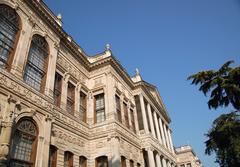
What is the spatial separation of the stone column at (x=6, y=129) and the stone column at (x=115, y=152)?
27.1 feet

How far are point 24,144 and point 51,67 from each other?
5.87 m

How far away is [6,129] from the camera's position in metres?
10.2

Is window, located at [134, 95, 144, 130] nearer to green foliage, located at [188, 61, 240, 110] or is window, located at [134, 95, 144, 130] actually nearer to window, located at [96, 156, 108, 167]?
window, located at [96, 156, 108, 167]

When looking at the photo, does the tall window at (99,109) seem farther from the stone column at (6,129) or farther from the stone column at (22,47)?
the stone column at (6,129)

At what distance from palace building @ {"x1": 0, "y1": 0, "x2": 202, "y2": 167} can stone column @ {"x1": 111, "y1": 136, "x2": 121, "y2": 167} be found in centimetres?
6

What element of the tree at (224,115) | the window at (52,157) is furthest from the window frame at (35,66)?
the tree at (224,115)

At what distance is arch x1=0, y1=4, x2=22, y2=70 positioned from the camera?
39.6 feet

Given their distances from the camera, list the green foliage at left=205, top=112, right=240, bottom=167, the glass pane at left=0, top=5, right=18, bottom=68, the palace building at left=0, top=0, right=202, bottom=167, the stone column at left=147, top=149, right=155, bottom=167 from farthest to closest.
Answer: the stone column at left=147, top=149, right=155, bottom=167, the green foliage at left=205, top=112, right=240, bottom=167, the glass pane at left=0, top=5, right=18, bottom=68, the palace building at left=0, top=0, right=202, bottom=167

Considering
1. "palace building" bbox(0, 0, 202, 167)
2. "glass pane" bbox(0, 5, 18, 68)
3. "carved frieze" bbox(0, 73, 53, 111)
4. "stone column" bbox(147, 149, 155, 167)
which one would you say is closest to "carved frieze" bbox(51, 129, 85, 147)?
"palace building" bbox(0, 0, 202, 167)

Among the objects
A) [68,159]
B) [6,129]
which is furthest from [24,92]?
[68,159]

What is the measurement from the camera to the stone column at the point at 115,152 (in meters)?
16.3

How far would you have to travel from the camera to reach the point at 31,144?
39.6 feet

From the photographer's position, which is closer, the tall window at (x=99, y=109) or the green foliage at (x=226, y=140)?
the green foliage at (x=226, y=140)

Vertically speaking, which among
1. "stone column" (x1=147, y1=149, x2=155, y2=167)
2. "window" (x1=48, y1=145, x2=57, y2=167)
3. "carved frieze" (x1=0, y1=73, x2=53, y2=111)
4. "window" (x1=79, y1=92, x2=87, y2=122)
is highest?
"window" (x1=79, y1=92, x2=87, y2=122)
